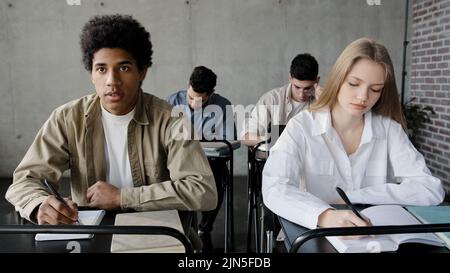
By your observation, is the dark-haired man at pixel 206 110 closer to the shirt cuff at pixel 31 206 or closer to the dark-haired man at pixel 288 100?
the dark-haired man at pixel 288 100

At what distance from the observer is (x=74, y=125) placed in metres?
1.36

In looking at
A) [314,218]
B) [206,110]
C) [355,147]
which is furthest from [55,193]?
[206,110]

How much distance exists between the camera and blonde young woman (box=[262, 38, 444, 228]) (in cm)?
127

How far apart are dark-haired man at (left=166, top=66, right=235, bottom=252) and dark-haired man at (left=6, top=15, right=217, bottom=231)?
4.67ft

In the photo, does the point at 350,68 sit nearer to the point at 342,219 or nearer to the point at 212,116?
the point at 342,219

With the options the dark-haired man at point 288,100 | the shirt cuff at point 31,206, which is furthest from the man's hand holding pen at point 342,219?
the dark-haired man at point 288,100

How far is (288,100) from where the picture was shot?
3111 millimetres

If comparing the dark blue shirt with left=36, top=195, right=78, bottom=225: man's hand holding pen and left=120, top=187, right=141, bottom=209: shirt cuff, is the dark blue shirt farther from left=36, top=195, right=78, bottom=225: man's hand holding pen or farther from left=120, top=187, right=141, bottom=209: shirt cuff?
left=36, top=195, right=78, bottom=225: man's hand holding pen

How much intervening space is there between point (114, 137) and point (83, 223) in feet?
1.32

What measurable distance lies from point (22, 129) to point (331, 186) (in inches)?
161

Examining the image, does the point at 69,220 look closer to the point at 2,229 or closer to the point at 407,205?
the point at 2,229

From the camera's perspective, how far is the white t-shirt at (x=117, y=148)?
139 cm

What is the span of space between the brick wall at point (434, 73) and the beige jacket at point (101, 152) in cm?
320

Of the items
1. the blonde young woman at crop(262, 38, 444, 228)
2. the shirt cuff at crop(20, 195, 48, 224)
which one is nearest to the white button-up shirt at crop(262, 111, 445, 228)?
the blonde young woman at crop(262, 38, 444, 228)
